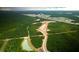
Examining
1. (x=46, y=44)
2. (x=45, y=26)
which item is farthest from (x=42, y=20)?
(x=46, y=44)

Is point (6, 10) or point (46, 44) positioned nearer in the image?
point (46, 44)
